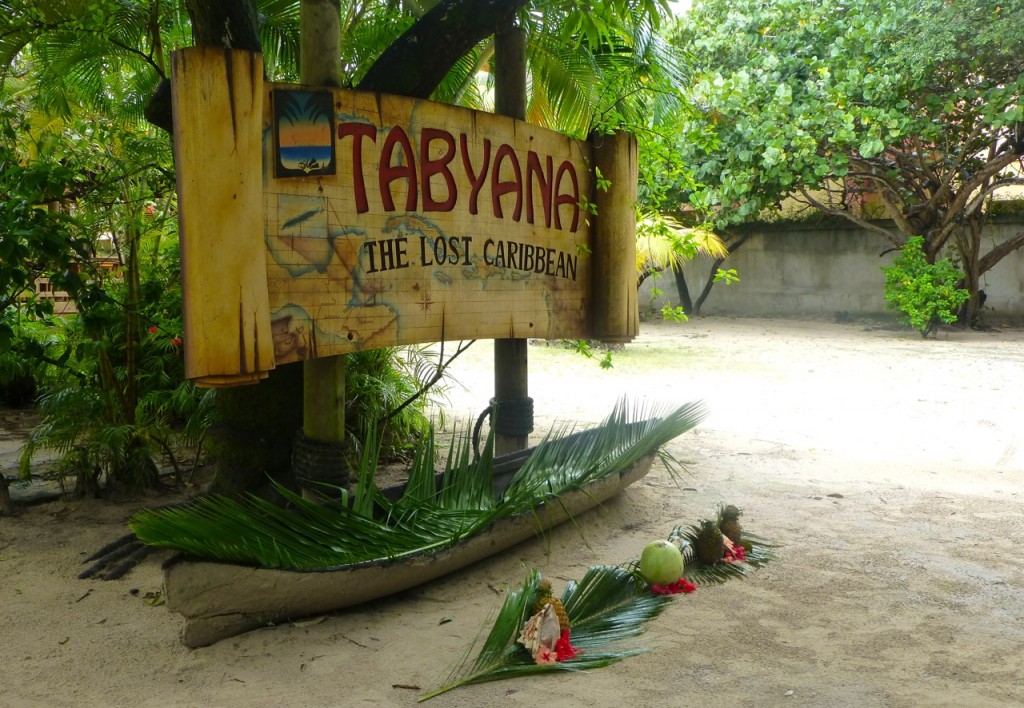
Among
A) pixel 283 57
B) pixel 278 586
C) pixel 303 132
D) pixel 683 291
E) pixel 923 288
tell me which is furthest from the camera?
pixel 683 291

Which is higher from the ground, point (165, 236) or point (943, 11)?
point (943, 11)

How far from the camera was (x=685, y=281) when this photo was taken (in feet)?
55.3

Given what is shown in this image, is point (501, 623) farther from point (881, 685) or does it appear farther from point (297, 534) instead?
point (881, 685)

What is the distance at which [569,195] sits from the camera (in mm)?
4230

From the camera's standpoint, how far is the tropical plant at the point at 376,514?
2779 millimetres

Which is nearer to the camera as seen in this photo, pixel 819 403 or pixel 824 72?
pixel 819 403

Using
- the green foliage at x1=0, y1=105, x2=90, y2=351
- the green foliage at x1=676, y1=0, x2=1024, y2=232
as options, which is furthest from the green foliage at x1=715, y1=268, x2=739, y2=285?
the green foliage at x1=676, y1=0, x2=1024, y2=232

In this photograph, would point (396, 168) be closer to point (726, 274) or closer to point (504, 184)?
point (504, 184)

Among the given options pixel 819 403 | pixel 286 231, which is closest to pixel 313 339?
pixel 286 231

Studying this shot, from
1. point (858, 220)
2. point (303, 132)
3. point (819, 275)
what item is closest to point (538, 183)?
point (303, 132)

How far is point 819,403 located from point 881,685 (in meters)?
5.36

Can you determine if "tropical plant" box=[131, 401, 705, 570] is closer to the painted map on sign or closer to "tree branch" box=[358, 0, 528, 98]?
the painted map on sign

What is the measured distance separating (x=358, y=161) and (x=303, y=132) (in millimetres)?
253

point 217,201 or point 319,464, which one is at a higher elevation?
point 217,201
